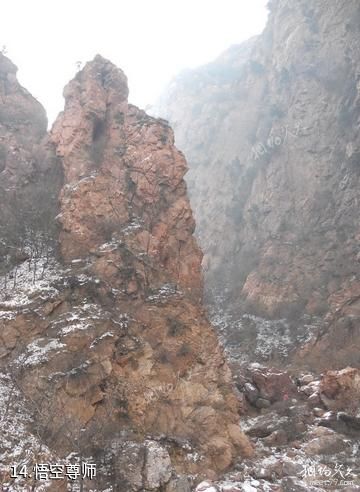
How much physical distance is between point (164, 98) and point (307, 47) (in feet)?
171

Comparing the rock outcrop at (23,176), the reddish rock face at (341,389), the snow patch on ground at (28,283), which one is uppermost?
the rock outcrop at (23,176)

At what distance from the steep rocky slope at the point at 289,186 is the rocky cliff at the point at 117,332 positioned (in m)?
16.6

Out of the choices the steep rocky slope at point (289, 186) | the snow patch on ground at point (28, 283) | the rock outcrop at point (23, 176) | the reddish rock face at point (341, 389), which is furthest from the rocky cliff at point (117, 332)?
the steep rocky slope at point (289, 186)

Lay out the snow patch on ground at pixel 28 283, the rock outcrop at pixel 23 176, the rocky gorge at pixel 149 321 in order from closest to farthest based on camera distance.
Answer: the rocky gorge at pixel 149 321
the snow patch on ground at pixel 28 283
the rock outcrop at pixel 23 176

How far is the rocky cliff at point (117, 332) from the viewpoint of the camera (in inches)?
605

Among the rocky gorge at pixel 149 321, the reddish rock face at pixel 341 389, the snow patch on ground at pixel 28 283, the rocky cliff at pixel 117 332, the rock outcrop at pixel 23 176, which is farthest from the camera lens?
the rock outcrop at pixel 23 176

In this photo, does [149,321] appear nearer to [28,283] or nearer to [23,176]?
[28,283]

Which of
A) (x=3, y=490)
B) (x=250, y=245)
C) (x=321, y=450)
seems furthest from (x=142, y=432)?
(x=250, y=245)

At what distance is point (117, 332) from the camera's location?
19047 millimetres

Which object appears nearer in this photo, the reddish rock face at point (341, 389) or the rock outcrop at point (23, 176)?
the reddish rock face at point (341, 389)

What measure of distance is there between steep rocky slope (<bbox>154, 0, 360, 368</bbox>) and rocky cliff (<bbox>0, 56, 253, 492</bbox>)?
16.6 metres

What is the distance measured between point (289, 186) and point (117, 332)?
41.8 meters

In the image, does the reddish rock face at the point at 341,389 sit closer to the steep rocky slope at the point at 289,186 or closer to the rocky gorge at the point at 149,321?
the rocky gorge at the point at 149,321

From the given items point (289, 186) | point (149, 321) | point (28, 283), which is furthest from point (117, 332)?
point (289, 186)
